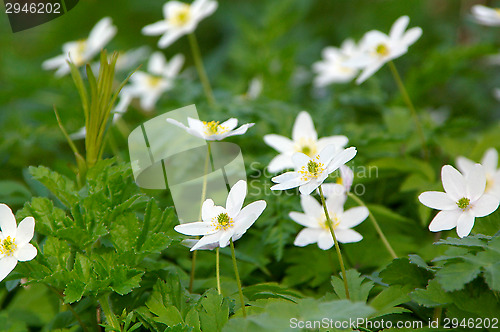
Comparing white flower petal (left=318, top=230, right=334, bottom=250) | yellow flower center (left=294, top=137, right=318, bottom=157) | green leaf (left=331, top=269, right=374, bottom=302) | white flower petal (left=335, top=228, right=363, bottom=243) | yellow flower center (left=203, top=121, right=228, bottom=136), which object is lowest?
green leaf (left=331, top=269, right=374, bottom=302)

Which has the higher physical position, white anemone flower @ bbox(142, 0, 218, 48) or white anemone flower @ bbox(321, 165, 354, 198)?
white anemone flower @ bbox(142, 0, 218, 48)

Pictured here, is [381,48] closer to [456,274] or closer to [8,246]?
[456,274]

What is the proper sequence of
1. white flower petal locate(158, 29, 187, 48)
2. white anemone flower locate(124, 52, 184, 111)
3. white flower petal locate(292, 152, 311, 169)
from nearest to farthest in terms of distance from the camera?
white flower petal locate(292, 152, 311, 169) < white flower petal locate(158, 29, 187, 48) < white anemone flower locate(124, 52, 184, 111)

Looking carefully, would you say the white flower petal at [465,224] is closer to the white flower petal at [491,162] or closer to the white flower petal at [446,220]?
the white flower petal at [446,220]

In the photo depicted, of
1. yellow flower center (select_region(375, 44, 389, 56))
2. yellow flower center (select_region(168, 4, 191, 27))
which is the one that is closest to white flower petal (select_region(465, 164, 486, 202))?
yellow flower center (select_region(375, 44, 389, 56))

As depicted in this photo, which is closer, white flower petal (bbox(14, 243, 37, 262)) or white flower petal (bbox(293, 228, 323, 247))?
A: white flower petal (bbox(14, 243, 37, 262))

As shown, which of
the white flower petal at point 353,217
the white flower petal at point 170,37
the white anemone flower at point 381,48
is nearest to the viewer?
the white flower petal at point 353,217

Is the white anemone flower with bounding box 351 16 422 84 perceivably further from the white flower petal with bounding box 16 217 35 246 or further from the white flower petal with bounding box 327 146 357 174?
the white flower petal with bounding box 16 217 35 246

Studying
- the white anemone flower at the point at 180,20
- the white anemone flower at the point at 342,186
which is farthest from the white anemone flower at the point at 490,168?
the white anemone flower at the point at 180,20
